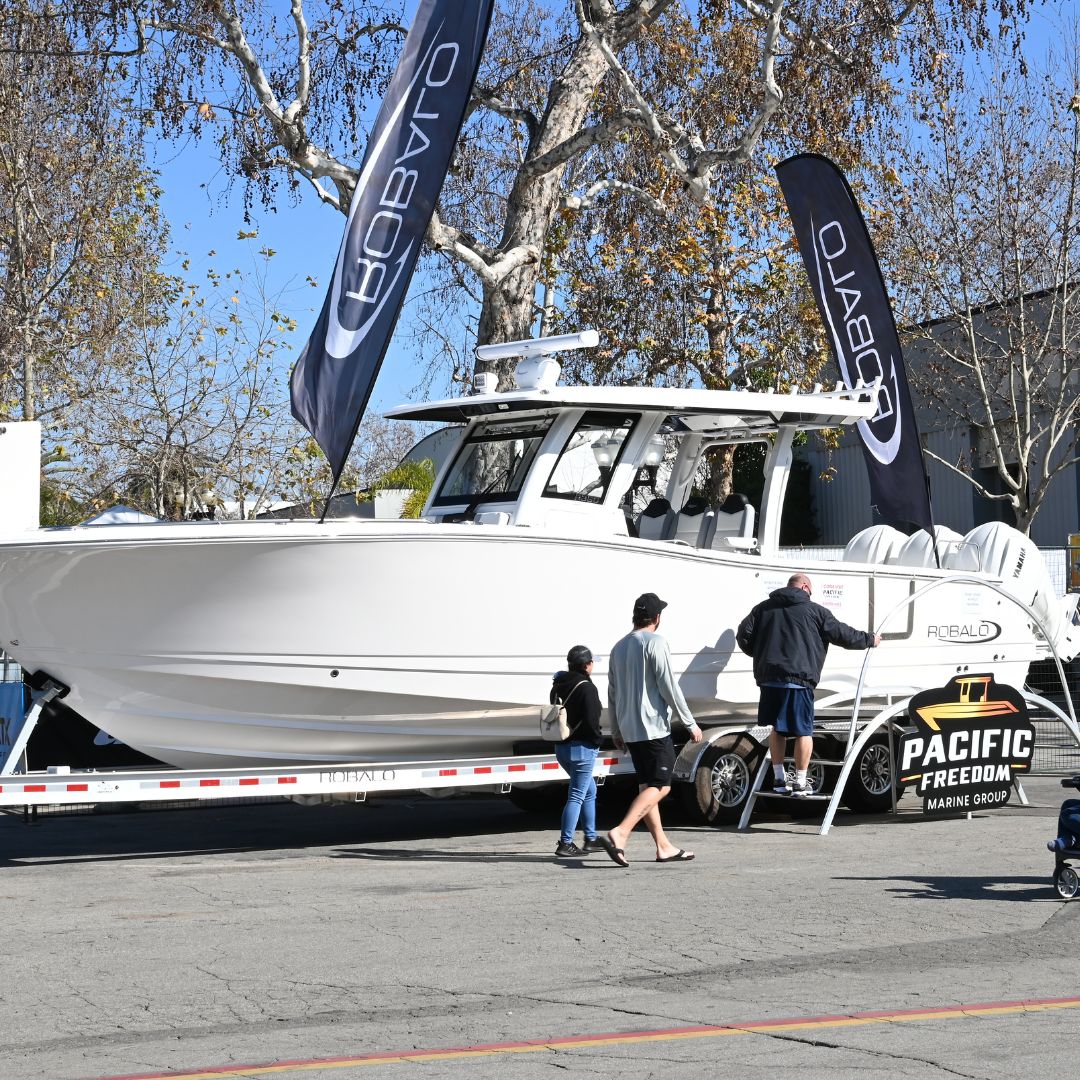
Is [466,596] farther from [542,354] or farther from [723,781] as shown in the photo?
[723,781]

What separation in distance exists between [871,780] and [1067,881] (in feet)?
14.5

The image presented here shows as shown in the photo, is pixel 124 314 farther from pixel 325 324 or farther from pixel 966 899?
pixel 966 899

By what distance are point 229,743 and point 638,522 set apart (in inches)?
158

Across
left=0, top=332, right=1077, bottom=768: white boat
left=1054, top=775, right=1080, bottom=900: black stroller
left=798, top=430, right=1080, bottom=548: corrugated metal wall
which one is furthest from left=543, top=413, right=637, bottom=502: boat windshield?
left=798, top=430, right=1080, bottom=548: corrugated metal wall

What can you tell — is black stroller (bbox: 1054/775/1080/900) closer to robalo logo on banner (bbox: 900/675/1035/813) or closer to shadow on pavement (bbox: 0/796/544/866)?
robalo logo on banner (bbox: 900/675/1035/813)

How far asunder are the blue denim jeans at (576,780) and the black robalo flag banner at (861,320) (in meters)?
5.20

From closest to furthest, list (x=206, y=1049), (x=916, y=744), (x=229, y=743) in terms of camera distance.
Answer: (x=206, y=1049) < (x=229, y=743) < (x=916, y=744)

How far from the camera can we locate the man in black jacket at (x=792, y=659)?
1171 centimetres

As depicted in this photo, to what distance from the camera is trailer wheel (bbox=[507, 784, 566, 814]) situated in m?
13.8

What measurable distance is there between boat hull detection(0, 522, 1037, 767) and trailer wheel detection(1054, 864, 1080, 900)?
397 centimetres

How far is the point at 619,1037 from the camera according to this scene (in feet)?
19.3

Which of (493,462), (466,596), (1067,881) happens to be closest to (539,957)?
(1067,881)

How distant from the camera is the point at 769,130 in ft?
82.1

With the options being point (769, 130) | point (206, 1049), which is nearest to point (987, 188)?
point (769, 130)
